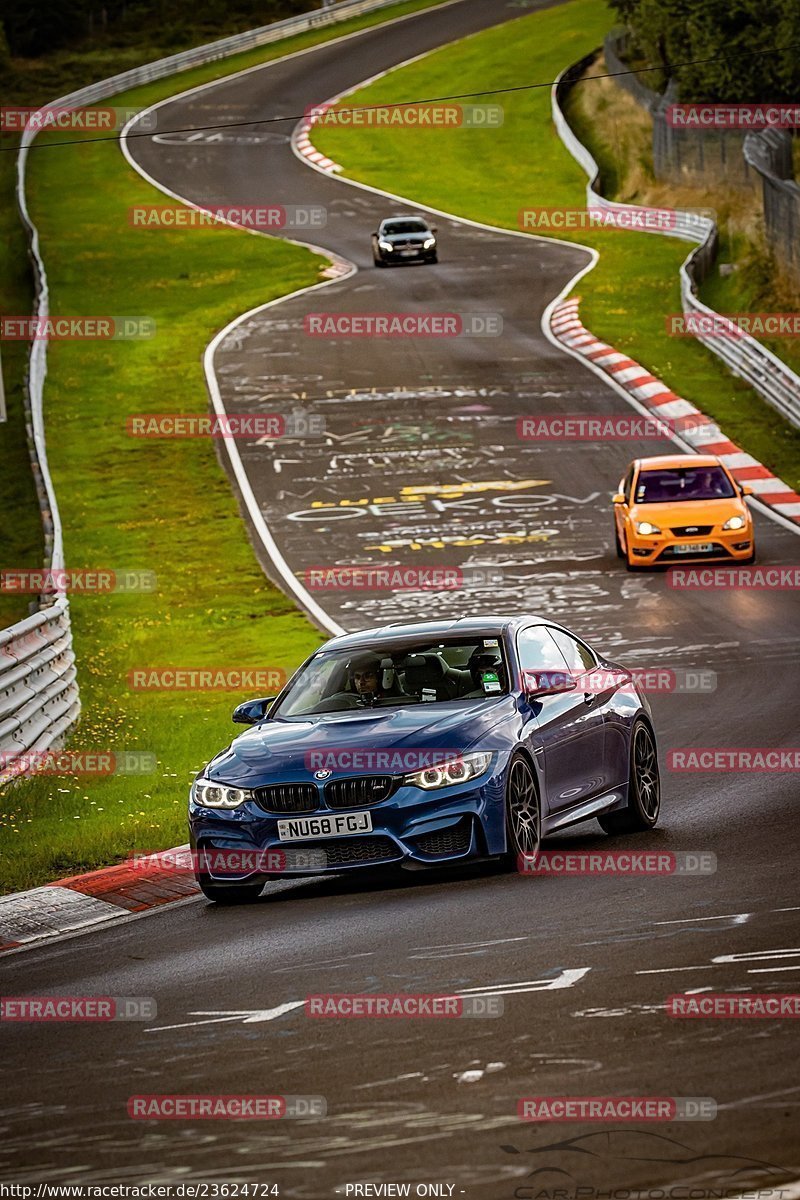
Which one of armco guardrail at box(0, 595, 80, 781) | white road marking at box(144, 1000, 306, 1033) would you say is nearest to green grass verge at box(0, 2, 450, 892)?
armco guardrail at box(0, 595, 80, 781)

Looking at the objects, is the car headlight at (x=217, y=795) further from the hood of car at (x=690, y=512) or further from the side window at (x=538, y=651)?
the hood of car at (x=690, y=512)

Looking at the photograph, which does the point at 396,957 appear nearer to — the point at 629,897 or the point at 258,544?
the point at 629,897

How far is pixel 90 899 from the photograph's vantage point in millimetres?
11555

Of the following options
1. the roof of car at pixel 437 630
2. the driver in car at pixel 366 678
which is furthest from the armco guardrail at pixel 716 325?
the driver in car at pixel 366 678

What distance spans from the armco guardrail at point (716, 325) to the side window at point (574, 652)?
2365 cm

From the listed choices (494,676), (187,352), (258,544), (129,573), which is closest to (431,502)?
(258,544)

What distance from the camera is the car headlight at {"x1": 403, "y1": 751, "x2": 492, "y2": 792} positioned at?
35.9 feet

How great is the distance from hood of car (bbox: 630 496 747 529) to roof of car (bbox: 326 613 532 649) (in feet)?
46.8

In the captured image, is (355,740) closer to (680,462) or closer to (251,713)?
(251,713)

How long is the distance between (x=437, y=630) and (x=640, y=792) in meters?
1.67

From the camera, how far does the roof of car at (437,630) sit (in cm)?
1244

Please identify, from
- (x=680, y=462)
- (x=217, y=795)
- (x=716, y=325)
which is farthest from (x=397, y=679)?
(x=716, y=325)

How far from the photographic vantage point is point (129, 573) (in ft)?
97.3

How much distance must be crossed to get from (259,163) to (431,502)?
4314 cm
